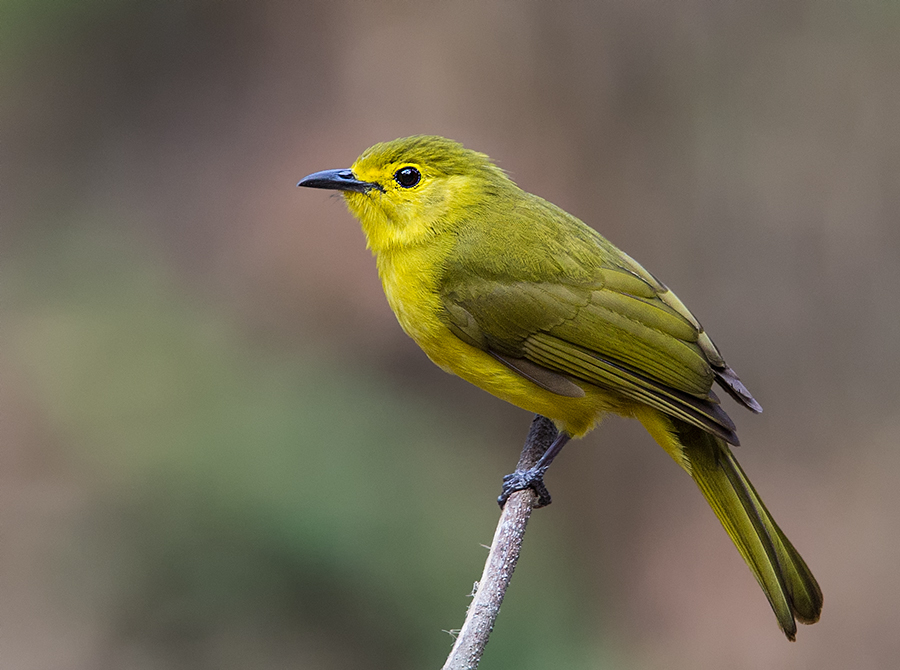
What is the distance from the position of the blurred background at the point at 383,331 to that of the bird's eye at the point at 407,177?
1711mm

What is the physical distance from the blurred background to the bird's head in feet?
5.25

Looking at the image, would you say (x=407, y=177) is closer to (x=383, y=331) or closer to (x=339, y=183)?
(x=339, y=183)

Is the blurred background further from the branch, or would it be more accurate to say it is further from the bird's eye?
the bird's eye

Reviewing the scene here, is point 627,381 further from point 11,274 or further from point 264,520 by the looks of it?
point 11,274

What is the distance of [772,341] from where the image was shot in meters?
6.04

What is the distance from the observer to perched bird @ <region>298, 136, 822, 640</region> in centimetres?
329

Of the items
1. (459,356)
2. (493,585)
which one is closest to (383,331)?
(459,356)

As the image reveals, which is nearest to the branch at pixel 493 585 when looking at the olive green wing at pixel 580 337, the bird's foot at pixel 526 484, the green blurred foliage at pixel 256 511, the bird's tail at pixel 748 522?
the bird's foot at pixel 526 484

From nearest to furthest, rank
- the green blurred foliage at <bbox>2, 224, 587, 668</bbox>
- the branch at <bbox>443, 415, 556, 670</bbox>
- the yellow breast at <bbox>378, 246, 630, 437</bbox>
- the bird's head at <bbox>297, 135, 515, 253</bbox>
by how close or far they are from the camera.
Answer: the branch at <bbox>443, 415, 556, 670</bbox>, the yellow breast at <bbox>378, 246, 630, 437</bbox>, the bird's head at <bbox>297, 135, 515, 253</bbox>, the green blurred foliage at <bbox>2, 224, 587, 668</bbox>

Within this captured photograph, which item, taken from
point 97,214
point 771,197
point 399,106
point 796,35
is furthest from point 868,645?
point 97,214

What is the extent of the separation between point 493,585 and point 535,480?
2.25 feet

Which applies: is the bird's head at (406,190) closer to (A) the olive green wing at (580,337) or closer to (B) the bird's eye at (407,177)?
(B) the bird's eye at (407,177)

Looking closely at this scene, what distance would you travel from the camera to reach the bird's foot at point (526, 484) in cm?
341

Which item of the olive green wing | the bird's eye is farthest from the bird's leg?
the bird's eye
